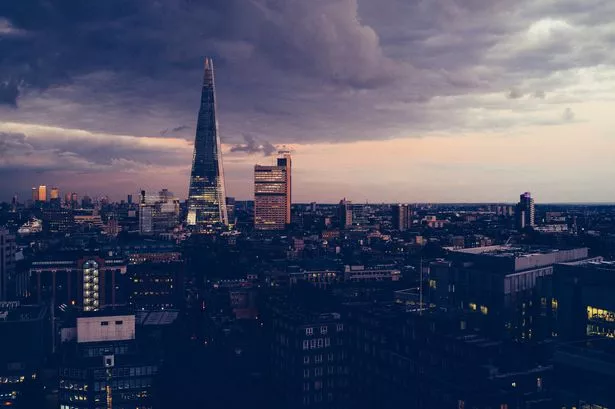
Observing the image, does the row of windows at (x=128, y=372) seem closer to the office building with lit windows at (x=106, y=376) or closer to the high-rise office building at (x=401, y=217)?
the office building with lit windows at (x=106, y=376)

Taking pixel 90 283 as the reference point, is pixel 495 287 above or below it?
above

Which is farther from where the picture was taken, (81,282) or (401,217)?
(401,217)

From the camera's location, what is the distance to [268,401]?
36.4 m

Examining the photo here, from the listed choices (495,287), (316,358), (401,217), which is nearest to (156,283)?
(316,358)

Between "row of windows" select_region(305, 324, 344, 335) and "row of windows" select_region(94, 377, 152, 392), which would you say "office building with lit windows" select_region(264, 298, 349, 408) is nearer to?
"row of windows" select_region(305, 324, 344, 335)

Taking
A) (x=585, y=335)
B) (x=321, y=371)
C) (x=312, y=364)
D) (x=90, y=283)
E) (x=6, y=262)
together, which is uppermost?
(x=6, y=262)

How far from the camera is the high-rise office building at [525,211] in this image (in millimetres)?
159625

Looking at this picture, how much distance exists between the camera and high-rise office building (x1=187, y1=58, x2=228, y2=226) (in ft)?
583

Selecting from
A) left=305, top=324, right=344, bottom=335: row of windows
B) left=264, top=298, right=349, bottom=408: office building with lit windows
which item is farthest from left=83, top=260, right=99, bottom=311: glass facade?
left=305, top=324, right=344, bottom=335: row of windows

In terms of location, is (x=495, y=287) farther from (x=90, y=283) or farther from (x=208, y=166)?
(x=208, y=166)

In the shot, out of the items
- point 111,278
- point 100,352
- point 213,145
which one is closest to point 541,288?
point 100,352

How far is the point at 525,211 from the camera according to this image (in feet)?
533

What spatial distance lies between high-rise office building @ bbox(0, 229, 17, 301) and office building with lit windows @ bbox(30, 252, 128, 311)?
9.59 feet

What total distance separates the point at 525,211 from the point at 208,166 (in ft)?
293
